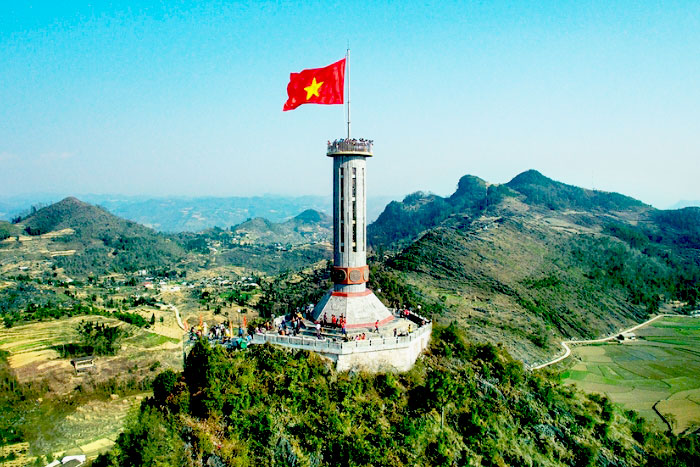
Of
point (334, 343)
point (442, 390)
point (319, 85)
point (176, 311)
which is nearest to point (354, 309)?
point (334, 343)

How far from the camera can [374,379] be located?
31.7m

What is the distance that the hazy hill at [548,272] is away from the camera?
7938 cm

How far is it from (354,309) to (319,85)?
15551mm

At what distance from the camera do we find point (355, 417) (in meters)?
29.1

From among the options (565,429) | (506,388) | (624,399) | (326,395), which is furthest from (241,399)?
(624,399)

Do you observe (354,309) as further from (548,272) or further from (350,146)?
(548,272)

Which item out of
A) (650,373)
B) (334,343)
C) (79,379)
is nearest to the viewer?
(334,343)

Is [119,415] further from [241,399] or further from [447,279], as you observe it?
[447,279]

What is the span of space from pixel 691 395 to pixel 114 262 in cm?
15027

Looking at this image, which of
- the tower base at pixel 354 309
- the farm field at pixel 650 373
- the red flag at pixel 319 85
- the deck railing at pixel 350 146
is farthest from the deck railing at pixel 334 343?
the farm field at pixel 650 373

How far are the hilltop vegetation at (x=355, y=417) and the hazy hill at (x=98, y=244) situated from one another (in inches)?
5048

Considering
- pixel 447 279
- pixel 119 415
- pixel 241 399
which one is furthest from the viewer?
pixel 447 279

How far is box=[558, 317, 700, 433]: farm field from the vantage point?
58219 mm

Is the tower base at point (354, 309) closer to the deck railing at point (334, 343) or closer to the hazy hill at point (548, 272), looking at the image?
the deck railing at point (334, 343)
